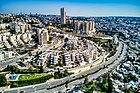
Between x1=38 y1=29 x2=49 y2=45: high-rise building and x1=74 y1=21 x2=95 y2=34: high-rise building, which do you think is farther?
x1=74 y1=21 x2=95 y2=34: high-rise building

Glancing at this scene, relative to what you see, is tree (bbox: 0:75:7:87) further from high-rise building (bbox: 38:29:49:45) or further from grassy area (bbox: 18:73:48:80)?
high-rise building (bbox: 38:29:49:45)

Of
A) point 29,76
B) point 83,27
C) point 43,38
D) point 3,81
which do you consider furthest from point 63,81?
point 83,27

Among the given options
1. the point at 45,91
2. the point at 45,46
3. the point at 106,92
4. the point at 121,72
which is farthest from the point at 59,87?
the point at 45,46

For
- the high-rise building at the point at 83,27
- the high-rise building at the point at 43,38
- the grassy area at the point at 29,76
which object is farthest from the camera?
the high-rise building at the point at 83,27

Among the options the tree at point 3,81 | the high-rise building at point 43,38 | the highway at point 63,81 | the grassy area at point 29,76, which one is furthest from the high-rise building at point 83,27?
the tree at point 3,81

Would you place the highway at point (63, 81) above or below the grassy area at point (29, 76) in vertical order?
below

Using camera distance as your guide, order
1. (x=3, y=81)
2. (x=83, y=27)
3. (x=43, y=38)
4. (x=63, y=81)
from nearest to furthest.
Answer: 1. (x=3, y=81)
2. (x=63, y=81)
3. (x=43, y=38)
4. (x=83, y=27)

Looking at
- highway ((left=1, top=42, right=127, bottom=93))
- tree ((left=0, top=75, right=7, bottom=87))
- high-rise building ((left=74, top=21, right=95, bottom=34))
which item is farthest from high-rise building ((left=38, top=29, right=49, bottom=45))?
tree ((left=0, top=75, right=7, bottom=87))

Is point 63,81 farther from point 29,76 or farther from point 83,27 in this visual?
point 83,27

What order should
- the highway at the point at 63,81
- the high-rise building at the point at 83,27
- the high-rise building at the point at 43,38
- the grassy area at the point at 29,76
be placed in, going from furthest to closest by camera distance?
the high-rise building at the point at 83,27 → the high-rise building at the point at 43,38 → the grassy area at the point at 29,76 → the highway at the point at 63,81

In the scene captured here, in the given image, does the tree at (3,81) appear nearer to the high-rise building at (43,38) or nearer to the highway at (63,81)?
the highway at (63,81)

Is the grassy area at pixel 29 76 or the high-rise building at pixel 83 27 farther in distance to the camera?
the high-rise building at pixel 83 27
